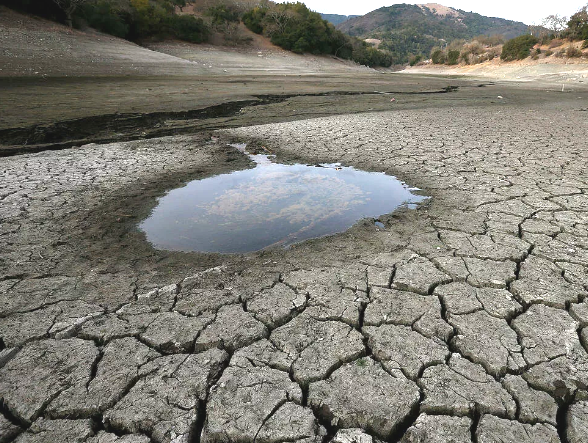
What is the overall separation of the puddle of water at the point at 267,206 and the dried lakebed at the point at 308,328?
0.22 metres

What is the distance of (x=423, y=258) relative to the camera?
257 centimetres

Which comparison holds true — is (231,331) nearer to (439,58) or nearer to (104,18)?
(104,18)

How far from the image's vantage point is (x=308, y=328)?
192cm

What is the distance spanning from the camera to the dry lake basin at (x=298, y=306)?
1.44 meters

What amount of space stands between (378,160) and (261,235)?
269 centimetres

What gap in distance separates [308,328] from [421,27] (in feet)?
453

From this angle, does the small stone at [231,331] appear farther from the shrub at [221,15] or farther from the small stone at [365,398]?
the shrub at [221,15]

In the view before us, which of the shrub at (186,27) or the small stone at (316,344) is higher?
the shrub at (186,27)

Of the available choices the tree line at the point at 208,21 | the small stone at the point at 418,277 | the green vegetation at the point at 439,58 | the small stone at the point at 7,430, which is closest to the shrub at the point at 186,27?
the tree line at the point at 208,21

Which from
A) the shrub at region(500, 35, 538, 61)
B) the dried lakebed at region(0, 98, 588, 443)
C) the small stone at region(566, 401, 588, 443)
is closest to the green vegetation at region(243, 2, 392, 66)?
the shrub at region(500, 35, 538, 61)

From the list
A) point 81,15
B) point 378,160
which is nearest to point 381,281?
point 378,160

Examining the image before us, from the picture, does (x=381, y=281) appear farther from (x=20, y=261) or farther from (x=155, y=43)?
(x=155, y=43)

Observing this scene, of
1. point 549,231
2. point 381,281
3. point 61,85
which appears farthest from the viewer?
point 61,85

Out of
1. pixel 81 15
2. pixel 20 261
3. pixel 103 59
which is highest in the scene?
pixel 81 15
